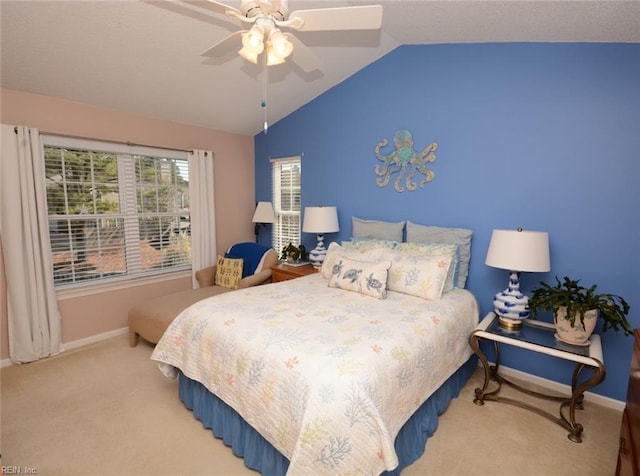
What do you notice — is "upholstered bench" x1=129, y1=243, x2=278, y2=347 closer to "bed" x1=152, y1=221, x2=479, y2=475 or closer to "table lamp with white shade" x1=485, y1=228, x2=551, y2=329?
"bed" x1=152, y1=221, x2=479, y2=475

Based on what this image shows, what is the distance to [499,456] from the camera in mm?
1854

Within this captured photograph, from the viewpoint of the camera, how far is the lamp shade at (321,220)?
11.6ft

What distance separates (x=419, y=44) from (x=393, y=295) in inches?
90.7

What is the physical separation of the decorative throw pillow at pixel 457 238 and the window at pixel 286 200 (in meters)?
1.78

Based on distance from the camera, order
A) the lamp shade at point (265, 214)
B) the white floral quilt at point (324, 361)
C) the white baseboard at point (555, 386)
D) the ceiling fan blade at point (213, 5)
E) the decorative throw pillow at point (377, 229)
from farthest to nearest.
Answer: the lamp shade at point (265, 214) → the decorative throw pillow at point (377, 229) → the white baseboard at point (555, 386) → the ceiling fan blade at point (213, 5) → the white floral quilt at point (324, 361)

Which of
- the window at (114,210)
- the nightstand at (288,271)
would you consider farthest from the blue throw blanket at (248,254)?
the window at (114,210)

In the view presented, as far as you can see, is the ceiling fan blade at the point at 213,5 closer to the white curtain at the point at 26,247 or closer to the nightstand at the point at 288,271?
the white curtain at the point at 26,247

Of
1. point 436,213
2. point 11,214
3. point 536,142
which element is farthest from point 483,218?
point 11,214

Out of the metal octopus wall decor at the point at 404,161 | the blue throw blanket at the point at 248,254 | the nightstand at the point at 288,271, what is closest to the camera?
the metal octopus wall decor at the point at 404,161

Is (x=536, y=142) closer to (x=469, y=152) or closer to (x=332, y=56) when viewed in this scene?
(x=469, y=152)

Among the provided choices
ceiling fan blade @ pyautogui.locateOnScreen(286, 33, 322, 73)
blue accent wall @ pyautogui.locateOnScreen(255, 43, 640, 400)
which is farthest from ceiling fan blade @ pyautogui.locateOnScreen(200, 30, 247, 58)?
blue accent wall @ pyautogui.locateOnScreen(255, 43, 640, 400)

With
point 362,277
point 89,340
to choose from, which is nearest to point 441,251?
point 362,277

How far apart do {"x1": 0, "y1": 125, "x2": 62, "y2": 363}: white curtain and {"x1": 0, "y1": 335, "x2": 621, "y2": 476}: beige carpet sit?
1.22ft

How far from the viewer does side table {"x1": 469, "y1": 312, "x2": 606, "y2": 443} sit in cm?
192
